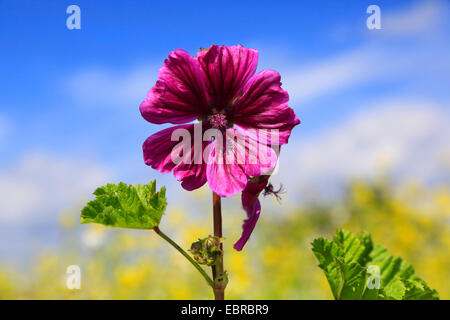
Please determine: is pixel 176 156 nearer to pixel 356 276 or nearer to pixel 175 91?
pixel 175 91

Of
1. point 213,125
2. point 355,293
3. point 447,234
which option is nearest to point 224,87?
point 213,125

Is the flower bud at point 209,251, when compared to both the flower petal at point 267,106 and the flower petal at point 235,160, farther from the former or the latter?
the flower petal at point 267,106

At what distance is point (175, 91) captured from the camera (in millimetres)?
790

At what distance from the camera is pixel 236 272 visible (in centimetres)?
304

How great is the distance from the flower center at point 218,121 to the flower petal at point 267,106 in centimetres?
4

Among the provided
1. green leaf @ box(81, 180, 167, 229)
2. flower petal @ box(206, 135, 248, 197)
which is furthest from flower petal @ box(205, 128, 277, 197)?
green leaf @ box(81, 180, 167, 229)

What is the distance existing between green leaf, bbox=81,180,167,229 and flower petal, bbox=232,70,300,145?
21 cm

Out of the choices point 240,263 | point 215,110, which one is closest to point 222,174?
point 215,110

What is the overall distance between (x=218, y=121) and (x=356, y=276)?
472 mm

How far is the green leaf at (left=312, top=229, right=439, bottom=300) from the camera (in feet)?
3.15

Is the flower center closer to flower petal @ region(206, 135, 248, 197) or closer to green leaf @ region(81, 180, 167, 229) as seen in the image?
flower petal @ region(206, 135, 248, 197)

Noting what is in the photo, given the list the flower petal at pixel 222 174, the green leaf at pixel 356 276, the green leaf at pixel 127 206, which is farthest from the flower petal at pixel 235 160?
the green leaf at pixel 356 276

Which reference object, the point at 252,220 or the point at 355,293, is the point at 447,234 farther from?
the point at 252,220
